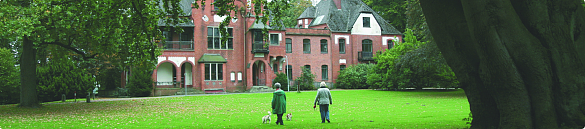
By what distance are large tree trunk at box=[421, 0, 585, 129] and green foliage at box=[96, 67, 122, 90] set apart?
1693 inches

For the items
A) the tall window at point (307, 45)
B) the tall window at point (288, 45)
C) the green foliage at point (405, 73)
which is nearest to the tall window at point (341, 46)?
the tall window at point (307, 45)

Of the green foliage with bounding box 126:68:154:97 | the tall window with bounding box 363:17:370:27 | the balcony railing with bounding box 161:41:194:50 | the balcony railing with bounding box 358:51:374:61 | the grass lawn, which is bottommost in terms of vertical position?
the grass lawn

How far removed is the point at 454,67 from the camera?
848 cm

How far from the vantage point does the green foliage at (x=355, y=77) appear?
47062 millimetres

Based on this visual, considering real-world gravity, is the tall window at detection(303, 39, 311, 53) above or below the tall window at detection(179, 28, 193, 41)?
below

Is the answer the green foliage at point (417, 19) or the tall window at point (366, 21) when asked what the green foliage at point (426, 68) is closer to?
the green foliage at point (417, 19)

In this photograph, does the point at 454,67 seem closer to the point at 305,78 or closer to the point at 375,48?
the point at 305,78

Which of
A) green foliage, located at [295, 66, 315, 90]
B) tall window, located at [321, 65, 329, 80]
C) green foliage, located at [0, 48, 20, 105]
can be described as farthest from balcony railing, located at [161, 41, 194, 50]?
tall window, located at [321, 65, 329, 80]

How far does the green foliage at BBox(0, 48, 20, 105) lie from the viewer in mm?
31766

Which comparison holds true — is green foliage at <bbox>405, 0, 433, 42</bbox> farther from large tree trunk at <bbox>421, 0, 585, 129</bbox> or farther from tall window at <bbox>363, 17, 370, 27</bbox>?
large tree trunk at <bbox>421, 0, 585, 129</bbox>

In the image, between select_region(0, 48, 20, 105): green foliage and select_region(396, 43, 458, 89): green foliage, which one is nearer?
select_region(396, 43, 458, 89): green foliage

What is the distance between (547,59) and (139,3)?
1030 centimetres

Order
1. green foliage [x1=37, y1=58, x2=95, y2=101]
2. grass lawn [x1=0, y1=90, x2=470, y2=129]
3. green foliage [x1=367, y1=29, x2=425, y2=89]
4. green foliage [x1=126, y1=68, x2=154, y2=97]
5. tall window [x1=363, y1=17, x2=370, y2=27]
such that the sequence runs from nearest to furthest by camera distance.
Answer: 1. grass lawn [x1=0, y1=90, x2=470, y2=129]
2. green foliage [x1=37, y1=58, x2=95, y2=101]
3. green foliage [x1=367, y1=29, x2=425, y2=89]
4. green foliage [x1=126, y1=68, x2=154, y2=97]
5. tall window [x1=363, y1=17, x2=370, y2=27]

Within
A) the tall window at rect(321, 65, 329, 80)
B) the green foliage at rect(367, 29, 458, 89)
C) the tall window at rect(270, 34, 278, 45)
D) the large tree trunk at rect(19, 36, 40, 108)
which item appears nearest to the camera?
the large tree trunk at rect(19, 36, 40, 108)
